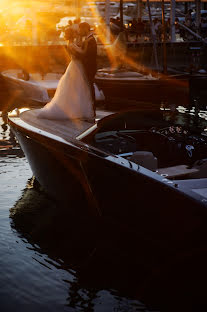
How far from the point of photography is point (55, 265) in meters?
5.77

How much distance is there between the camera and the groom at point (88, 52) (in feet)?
32.9

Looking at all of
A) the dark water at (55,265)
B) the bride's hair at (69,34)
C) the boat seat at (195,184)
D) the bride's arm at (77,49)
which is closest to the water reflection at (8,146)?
the bride's arm at (77,49)

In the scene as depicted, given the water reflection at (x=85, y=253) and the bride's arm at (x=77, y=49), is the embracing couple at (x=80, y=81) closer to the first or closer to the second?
the bride's arm at (x=77, y=49)

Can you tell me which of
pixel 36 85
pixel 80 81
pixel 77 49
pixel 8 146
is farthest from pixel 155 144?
pixel 36 85

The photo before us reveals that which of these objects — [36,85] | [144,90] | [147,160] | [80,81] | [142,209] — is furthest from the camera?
[36,85]

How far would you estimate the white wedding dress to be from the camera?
1001cm

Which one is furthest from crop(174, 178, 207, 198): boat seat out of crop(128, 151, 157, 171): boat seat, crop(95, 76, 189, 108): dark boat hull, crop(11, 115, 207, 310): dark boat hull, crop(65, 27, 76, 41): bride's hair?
crop(95, 76, 189, 108): dark boat hull

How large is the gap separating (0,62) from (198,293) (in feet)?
74.8

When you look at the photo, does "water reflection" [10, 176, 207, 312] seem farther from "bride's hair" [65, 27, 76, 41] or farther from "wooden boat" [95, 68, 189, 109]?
"wooden boat" [95, 68, 189, 109]

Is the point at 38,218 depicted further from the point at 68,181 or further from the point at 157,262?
the point at 157,262

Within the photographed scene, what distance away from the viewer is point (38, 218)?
7.27 meters

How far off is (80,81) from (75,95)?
31 centimetres

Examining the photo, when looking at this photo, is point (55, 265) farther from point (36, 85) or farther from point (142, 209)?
point (36, 85)

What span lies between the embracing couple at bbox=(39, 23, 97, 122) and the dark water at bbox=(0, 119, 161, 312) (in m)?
2.49
